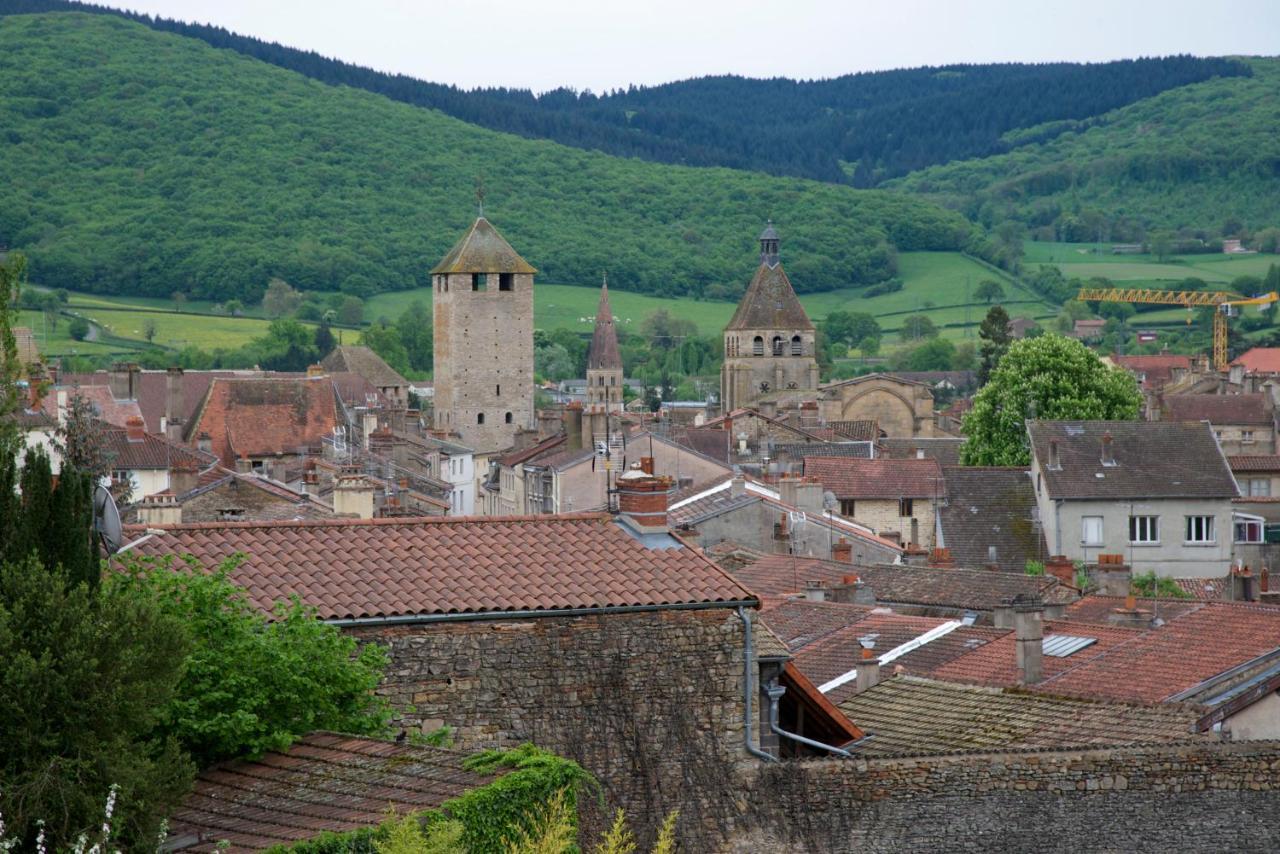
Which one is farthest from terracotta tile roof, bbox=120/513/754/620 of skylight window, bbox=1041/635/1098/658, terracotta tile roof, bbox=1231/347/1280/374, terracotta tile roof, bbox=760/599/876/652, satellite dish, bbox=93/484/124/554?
terracotta tile roof, bbox=1231/347/1280/374

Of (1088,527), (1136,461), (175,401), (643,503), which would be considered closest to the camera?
(643,503)

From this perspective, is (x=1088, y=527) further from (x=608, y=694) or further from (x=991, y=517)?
(x=608, y=694)

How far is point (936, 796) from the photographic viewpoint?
16.2 m

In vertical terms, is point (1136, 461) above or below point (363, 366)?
below

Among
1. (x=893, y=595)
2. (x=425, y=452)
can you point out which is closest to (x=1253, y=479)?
(x=425, y=452)

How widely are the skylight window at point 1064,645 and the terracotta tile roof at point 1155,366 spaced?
111m

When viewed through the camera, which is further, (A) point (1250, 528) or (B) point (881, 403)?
(B) point (881, 403)

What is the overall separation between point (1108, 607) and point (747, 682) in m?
12.4

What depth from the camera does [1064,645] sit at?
2348 cm

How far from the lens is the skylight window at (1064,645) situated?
23094 millimetres

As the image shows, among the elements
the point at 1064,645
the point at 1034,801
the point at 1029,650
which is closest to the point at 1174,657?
the point at 1029,650

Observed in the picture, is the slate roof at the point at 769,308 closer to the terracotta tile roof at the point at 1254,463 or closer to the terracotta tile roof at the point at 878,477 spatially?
the terracotta tile roof at the point at 1254,463

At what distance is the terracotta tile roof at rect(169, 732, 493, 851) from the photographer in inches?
501

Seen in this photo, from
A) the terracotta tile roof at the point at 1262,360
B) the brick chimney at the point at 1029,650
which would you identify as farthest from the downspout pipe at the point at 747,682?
the terracotta tile roof at the point at 1262,360
